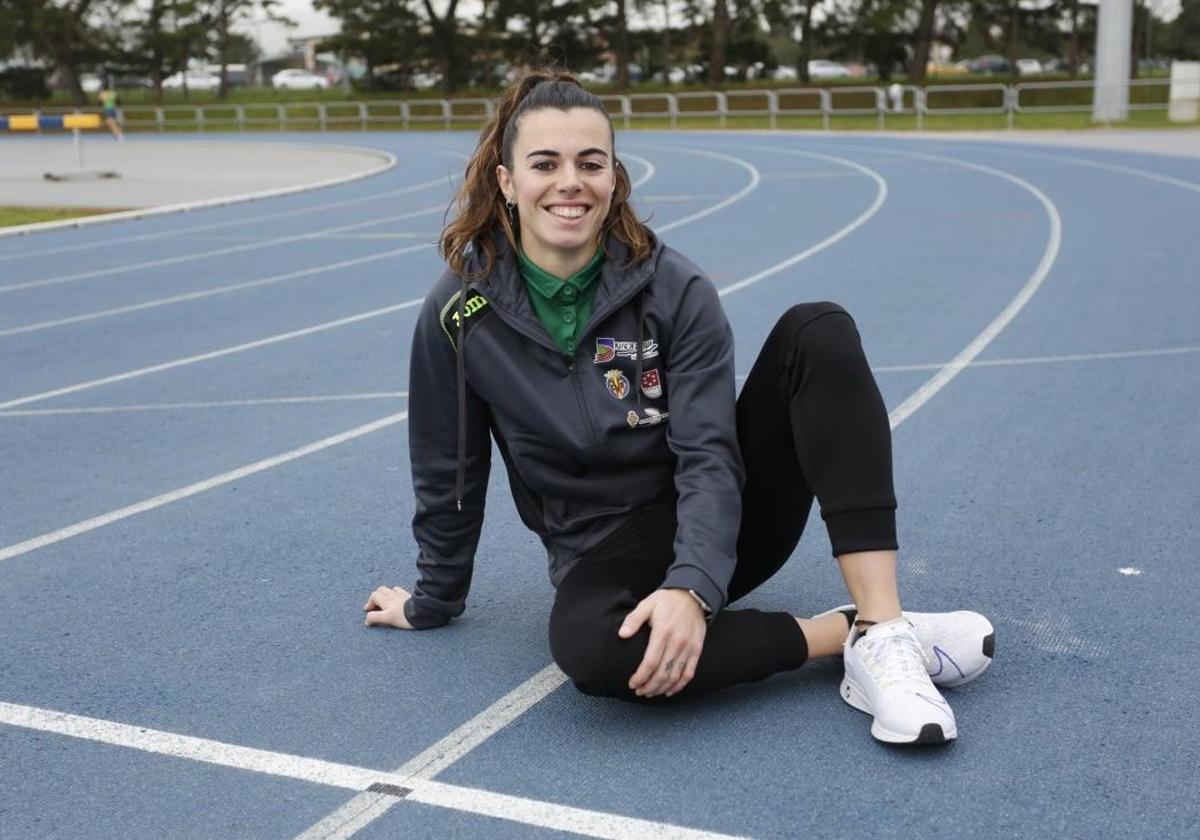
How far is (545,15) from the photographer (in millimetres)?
58781

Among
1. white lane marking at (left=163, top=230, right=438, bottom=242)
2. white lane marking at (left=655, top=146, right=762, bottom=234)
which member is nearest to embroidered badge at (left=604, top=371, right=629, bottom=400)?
white lane marking at (left=655, top=146, right=762, bottom=234)

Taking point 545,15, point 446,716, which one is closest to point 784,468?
point 446,716

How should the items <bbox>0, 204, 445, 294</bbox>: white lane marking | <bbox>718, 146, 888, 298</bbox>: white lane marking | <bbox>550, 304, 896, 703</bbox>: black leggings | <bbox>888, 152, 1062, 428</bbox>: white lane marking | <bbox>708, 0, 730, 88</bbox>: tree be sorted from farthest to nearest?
<bbox>708, 0, 730, 88</bbox>: tree → <bbox>0, 204, 445, 294</bbox>: white lane marking → <bbox>718, 146, 888, 298</bbox>: white lane marking → <bbox>888, 152, 1062, 428</bbox>: white lane marking → <bbox>550, 304, 896, 703</bbox>: black leggings

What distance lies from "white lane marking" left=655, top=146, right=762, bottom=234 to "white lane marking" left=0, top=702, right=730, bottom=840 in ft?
36.0

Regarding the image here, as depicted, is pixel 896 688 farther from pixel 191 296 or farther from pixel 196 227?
pixel 196 227

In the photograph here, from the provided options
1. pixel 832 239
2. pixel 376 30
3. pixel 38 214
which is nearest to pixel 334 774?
pixel 832 239

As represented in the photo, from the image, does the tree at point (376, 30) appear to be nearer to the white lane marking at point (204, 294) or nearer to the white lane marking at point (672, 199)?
the white lane marking at point (672, 199)

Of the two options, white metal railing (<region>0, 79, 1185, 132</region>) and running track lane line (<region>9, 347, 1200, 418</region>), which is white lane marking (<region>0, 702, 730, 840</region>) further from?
white metal railing (<region>0, 79, 1185, 132</region>)

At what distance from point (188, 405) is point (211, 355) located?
1420 mm

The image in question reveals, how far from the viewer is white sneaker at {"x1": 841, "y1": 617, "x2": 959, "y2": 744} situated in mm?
3117

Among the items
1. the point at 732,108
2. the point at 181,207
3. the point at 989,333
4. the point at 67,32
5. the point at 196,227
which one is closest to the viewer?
the point at 989,333

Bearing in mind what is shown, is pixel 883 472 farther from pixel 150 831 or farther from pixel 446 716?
pixel 150 831

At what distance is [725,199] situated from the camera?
17.6m

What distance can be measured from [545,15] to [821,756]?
58.2 m
